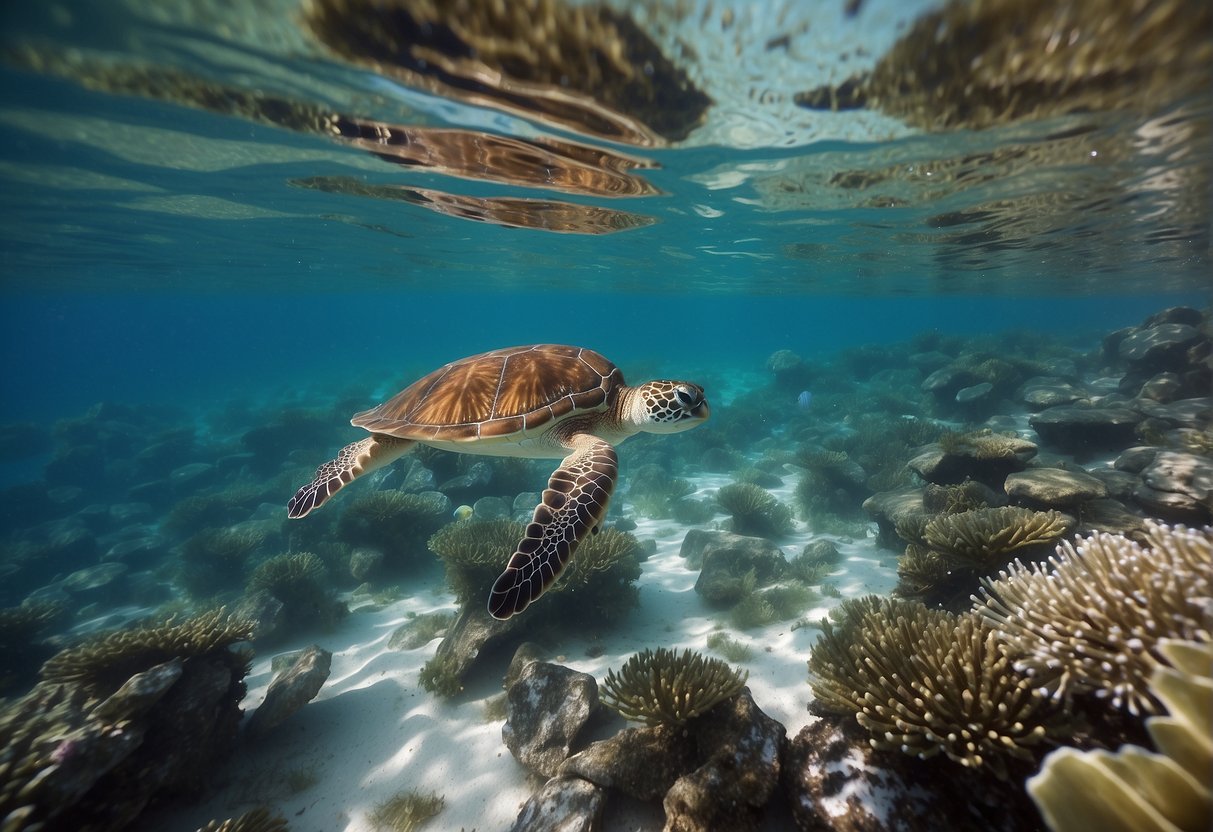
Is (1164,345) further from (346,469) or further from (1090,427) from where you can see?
(346,469)

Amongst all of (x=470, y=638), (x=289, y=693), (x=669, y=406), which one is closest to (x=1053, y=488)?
(x=669, y=406)

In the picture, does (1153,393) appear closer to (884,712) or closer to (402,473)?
(884,712)

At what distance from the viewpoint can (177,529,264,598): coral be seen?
1074cm

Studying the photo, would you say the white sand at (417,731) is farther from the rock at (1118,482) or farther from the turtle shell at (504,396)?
the turtle shell at (504,396)

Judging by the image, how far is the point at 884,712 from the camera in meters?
2.61

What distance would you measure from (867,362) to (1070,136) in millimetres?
17682

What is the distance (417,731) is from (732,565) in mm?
5064

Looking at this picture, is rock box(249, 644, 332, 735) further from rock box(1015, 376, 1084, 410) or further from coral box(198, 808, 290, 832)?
rock box(1015, 376, 1084, 410)

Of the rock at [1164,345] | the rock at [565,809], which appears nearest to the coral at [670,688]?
the rock at [565,809]

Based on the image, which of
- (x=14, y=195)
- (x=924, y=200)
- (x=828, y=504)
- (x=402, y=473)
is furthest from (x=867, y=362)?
(x=14, y=195)

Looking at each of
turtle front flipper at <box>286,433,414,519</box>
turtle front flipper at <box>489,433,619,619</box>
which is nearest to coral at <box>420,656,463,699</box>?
turtle front flipper at <box>286,433,414,519</box>

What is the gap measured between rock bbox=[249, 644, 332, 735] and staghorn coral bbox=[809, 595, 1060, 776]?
538 centimetres

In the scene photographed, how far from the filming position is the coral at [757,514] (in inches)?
383

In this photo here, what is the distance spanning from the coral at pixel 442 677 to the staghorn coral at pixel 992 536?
17.9ft
